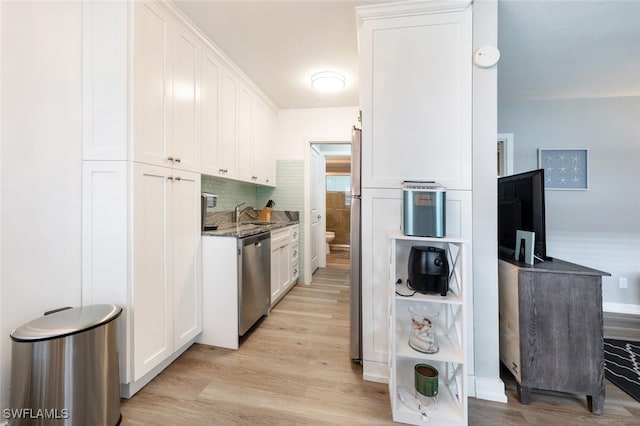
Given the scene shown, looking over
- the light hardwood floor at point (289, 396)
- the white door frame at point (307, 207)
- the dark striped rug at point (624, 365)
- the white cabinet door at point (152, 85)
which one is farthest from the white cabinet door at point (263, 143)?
the dark striped rug at point (624, 365)

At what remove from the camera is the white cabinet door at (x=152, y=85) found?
147cm

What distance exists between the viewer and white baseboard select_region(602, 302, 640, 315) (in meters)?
2.79

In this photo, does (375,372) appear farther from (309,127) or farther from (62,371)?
(309,127)

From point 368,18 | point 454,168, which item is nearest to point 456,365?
point 454,168

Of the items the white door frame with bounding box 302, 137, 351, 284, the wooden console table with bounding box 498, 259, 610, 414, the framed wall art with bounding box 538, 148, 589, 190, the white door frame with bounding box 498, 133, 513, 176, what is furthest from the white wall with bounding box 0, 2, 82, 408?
the framed wall art with bounding box 538, 148, 589, 190

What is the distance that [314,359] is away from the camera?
193 cm

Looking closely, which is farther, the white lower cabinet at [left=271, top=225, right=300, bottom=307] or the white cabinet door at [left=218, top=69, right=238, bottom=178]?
the white lower cabinet at [left=271, top=225, right=300, bottom=307]

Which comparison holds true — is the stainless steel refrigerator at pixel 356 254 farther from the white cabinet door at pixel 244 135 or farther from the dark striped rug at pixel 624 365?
the dark striped rug at pixel 624 365

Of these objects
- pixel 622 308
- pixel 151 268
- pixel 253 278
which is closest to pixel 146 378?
pixel 151 268

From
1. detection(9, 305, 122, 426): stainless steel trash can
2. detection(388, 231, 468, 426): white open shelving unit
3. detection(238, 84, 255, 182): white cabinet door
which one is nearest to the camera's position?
detection(9, 305, 122, 426): stainless steel trash can

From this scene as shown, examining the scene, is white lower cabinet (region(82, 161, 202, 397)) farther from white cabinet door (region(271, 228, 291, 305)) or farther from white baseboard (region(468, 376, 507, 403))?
white baseboard (region(468, 376, 507, 403))

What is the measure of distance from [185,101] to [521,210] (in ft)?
8.36

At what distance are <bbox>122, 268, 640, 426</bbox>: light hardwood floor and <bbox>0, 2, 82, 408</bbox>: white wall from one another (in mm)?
762

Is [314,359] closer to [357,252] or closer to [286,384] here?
[286,384]
